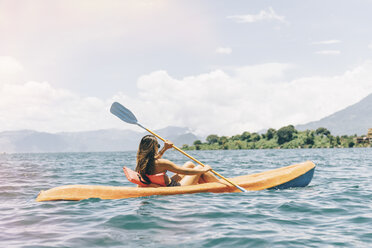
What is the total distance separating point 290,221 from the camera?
543 cm

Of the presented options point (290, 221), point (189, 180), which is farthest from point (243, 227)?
point (189, 180)

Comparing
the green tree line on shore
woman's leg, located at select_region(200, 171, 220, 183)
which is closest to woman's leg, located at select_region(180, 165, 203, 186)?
woman's leg, located at select_region(200, 171, 220, 183)

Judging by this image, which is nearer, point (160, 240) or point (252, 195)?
point (160, 240)

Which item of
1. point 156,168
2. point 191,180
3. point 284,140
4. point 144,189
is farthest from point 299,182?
point 284,140

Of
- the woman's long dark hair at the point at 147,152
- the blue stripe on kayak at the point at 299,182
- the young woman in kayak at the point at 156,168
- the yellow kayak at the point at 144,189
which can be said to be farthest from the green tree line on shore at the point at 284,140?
the woman's long dark hair at the point at 147,152

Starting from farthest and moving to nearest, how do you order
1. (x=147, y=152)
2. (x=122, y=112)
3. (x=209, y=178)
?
(x=122, y=112)
(x=209, y=178)
(x=147, y=152)

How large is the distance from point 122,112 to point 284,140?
115 meters

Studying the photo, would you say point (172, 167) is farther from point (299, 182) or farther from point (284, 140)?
point (284, 140)

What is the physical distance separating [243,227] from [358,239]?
145 cm

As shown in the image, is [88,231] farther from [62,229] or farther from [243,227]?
[243,227]

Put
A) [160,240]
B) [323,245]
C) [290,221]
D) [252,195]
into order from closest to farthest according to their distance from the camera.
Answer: [323,245]
[160,240]
[290,221]
[252,195]

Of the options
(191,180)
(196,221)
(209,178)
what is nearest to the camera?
(196,221)

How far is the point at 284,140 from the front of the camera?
119 m

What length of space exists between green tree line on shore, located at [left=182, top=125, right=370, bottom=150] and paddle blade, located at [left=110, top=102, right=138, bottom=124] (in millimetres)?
106896
